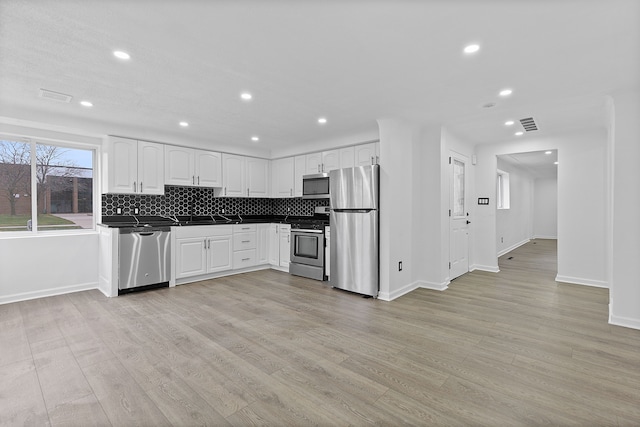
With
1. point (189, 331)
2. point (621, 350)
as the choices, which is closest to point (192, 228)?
point (189, 331)

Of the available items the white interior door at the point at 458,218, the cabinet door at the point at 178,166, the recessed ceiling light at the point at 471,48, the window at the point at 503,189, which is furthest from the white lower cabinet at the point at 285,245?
the window at the point at 503,189

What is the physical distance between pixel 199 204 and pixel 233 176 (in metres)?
0.79

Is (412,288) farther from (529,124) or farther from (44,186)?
(44,186)

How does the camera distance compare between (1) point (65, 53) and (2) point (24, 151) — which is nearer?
(1) point (65, 53)

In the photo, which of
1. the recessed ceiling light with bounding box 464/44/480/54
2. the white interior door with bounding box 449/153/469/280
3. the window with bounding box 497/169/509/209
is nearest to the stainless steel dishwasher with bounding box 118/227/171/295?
the recessed ceiling light with bounding box 464/44/480/54

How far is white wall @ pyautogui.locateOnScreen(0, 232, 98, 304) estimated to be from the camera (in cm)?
363

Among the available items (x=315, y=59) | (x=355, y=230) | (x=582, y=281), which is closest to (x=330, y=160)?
(x=355, y=230)

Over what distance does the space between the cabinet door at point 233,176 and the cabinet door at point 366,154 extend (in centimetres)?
228

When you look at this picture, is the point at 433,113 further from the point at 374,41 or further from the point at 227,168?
the point at 227,168

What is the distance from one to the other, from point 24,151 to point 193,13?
3818mm

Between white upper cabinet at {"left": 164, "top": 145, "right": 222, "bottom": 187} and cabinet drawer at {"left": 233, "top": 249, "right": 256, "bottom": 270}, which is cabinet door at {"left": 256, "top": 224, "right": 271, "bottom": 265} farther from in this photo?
white upper cabinet at {"left": 164, "top": 145, "right": 222, "bottom": 187}

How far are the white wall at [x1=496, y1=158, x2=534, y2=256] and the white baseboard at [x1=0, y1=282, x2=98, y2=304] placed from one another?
7.58 metres

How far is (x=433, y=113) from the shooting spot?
366cm

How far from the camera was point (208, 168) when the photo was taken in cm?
517
